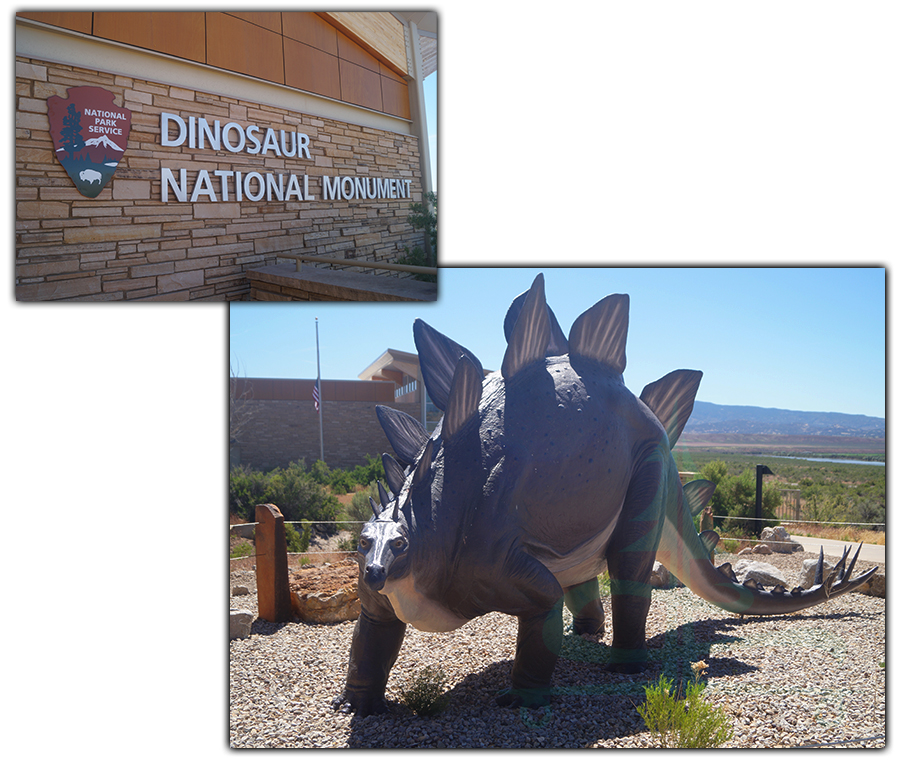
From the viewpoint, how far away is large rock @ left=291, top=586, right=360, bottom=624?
12.7 ft

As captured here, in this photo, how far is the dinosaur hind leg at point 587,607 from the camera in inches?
145

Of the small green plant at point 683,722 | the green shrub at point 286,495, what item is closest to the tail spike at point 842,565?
the small green plant at point 683,722

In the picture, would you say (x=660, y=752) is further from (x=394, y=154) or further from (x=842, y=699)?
(x=394, y=154)

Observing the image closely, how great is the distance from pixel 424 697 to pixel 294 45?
2.88 meters

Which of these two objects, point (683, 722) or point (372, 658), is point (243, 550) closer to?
point (372, 658)

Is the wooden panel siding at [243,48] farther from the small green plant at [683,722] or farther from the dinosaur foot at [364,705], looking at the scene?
the small green plant at [683,722]

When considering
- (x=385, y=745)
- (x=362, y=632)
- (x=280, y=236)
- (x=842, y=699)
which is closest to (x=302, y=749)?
(x=385, y=745)

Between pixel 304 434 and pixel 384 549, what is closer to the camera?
pixel 384 549

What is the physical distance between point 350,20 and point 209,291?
139 cm

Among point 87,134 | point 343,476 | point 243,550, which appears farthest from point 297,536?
point 87,134

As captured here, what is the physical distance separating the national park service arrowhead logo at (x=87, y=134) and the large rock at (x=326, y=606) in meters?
2.18

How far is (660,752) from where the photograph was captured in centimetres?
314

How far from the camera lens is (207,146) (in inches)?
124

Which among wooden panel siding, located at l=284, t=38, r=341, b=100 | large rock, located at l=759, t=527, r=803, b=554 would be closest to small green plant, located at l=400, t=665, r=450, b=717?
large rock, located at l=759, t=527, r=803, b=554
